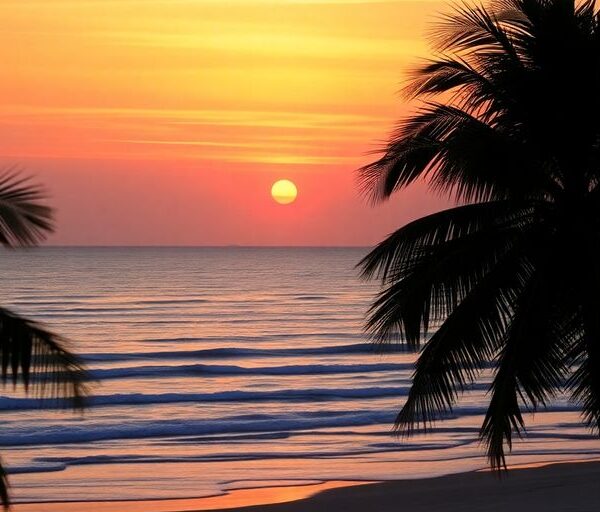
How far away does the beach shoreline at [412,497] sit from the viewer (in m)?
14.7

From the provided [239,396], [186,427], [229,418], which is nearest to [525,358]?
[186,427]

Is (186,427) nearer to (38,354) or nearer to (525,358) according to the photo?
(525,358)

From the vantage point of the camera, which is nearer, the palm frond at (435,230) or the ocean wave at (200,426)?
the palm frond at (435,230)

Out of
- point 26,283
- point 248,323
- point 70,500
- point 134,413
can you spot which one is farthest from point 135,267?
point 70,500

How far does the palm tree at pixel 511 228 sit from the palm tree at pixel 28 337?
3.89 m

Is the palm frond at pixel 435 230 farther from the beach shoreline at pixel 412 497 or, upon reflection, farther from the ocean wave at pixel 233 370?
the ocean wave at pixel 233 370

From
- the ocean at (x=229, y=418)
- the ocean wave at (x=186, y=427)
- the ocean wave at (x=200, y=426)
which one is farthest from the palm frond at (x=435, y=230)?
the ocean wave at (x=186, y=427)

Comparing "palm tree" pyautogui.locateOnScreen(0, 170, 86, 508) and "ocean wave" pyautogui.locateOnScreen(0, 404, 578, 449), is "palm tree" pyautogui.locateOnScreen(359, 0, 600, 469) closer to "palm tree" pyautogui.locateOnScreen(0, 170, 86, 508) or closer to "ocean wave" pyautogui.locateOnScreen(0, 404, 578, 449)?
"palm tree" pyautogui.locateOnScreen(0, 170, 86, 508)

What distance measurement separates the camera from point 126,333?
49.3 m

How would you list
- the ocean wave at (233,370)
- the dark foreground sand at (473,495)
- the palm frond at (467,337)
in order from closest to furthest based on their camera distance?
the palm frond at (467,337) < the dark foreground sand at (473,495) < the ocean wave at (233,370)

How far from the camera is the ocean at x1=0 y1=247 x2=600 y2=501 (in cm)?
1788

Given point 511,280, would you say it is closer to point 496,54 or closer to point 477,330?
point 477,330

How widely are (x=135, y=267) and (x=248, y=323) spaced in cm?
6479

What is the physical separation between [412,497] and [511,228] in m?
5.53
